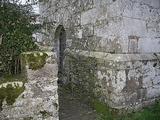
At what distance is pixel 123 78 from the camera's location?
19.1 feet

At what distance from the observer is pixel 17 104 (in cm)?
406

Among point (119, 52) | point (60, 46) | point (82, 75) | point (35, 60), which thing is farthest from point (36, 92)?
point (60, 46)

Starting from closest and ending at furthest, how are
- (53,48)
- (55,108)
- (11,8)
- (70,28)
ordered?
(55,108)
(11,8)
(70,28)
(53,48)

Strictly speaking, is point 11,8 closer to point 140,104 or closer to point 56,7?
point 140,104

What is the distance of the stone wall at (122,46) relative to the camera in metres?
5.88

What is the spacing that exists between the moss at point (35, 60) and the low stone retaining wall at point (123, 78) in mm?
2026

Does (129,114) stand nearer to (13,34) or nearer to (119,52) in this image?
(119,52)

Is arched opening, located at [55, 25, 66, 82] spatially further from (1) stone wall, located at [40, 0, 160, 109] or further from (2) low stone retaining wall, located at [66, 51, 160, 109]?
(2) low stone retaining wall, located at [66, 51, 160, 109]

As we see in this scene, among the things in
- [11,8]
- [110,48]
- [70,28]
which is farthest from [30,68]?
[70,28]

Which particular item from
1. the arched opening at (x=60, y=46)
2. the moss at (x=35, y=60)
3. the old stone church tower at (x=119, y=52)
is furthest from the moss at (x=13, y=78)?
the arched opening at (x=60, y=46)

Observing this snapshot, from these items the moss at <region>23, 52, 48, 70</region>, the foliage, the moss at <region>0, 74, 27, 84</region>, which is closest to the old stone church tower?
the foliage

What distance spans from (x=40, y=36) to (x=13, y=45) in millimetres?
5222

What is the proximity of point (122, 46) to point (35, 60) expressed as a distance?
2325 mm

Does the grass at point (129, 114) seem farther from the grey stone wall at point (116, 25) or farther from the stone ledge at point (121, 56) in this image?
the grey stone wall at point (116, 25)
